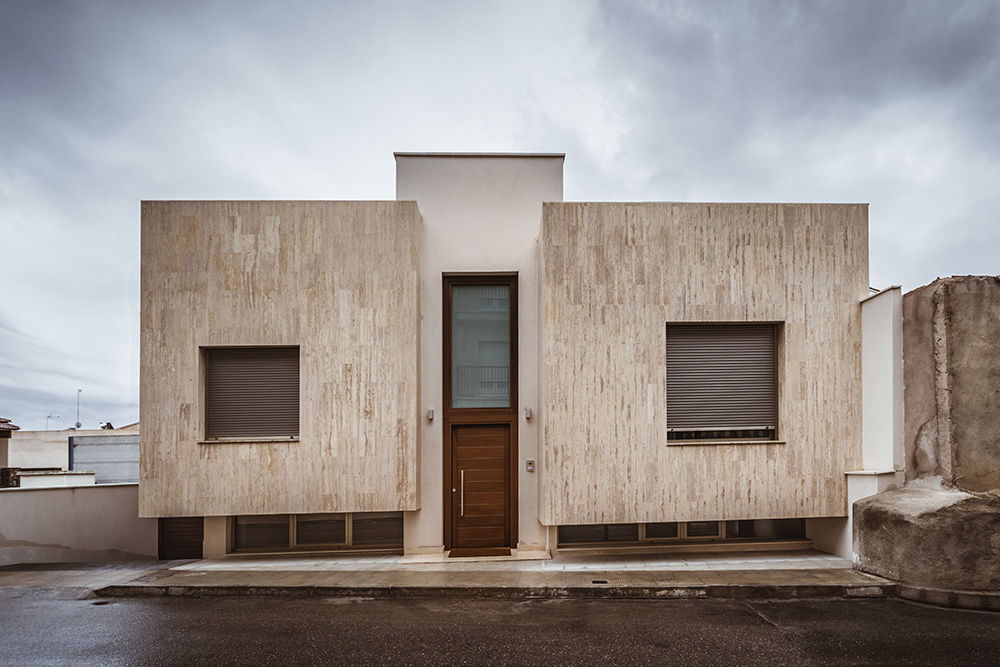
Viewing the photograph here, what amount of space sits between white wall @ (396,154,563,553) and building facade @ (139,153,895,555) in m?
0.10

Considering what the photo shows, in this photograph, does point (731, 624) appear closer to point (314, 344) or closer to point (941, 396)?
point (941, 396)

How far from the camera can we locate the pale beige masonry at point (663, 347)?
337 inches

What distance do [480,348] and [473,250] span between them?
1676 mm

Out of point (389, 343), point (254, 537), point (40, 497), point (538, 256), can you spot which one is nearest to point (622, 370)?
point (538, 256)

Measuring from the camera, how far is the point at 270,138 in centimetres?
1552

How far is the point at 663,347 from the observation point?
8.66 metres

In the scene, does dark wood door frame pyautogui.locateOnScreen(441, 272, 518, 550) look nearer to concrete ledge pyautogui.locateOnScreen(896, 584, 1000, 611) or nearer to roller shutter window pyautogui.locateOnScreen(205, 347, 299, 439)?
roller shutter window pyautogui.locateOnScreen(205, 347, 299, 439)

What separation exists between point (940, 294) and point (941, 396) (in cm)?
138

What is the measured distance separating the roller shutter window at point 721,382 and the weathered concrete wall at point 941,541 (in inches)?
78.8

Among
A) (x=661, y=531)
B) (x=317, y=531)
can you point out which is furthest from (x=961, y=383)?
(x=317, y=531)

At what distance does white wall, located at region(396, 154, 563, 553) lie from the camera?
941 cm

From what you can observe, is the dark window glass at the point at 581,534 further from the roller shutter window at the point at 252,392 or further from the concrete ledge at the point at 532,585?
the roller shutter window at the point at 252,392

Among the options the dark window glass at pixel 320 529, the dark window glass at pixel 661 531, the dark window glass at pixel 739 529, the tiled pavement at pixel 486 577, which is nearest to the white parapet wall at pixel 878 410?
the tiled pavement at pixel 486 577

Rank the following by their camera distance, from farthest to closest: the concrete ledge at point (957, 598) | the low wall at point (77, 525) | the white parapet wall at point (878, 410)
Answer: the low wall at point (77, 525), the white parapet wall at point (878, 410), the concrete ledge at point (957, 598)
